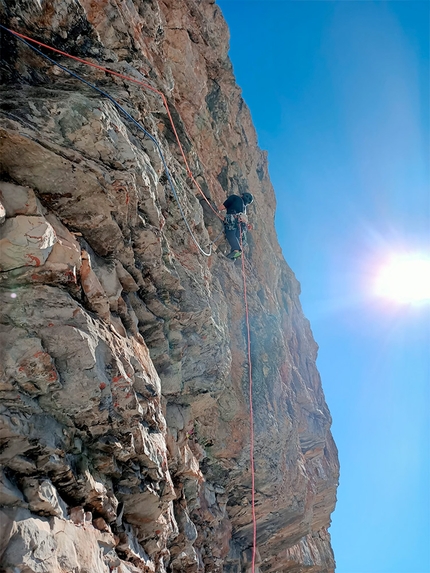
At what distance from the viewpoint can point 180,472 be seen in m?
8.23

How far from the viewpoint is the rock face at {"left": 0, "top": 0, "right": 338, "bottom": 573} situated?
4.85 m

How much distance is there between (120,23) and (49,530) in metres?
→ 8.53

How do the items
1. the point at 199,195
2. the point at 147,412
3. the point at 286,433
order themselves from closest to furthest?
the point at 147,412 → the point at 199,195 → the point at 286,433

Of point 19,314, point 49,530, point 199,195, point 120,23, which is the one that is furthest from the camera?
point 199,195

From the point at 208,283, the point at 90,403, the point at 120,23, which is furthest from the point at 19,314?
the point at 120,23

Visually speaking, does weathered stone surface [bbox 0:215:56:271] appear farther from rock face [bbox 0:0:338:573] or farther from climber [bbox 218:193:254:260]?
climber [bbox 218:193:254:260]

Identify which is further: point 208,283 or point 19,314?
point 208,283

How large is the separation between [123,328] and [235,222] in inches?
245

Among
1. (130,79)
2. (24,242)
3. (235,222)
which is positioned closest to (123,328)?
(24,242)

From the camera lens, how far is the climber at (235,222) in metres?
11.8

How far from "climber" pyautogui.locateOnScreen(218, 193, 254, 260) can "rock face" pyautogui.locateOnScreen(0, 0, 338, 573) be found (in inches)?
13.4

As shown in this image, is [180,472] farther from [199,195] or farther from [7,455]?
[199,195]

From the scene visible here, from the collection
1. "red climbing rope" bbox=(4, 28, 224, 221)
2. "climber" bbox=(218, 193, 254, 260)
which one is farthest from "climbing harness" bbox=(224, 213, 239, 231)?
"red climbing rope" bbox=(4, 28, 224, 221)

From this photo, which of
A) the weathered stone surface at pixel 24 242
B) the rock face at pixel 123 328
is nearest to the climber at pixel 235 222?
the rock face at pixel 123 328
